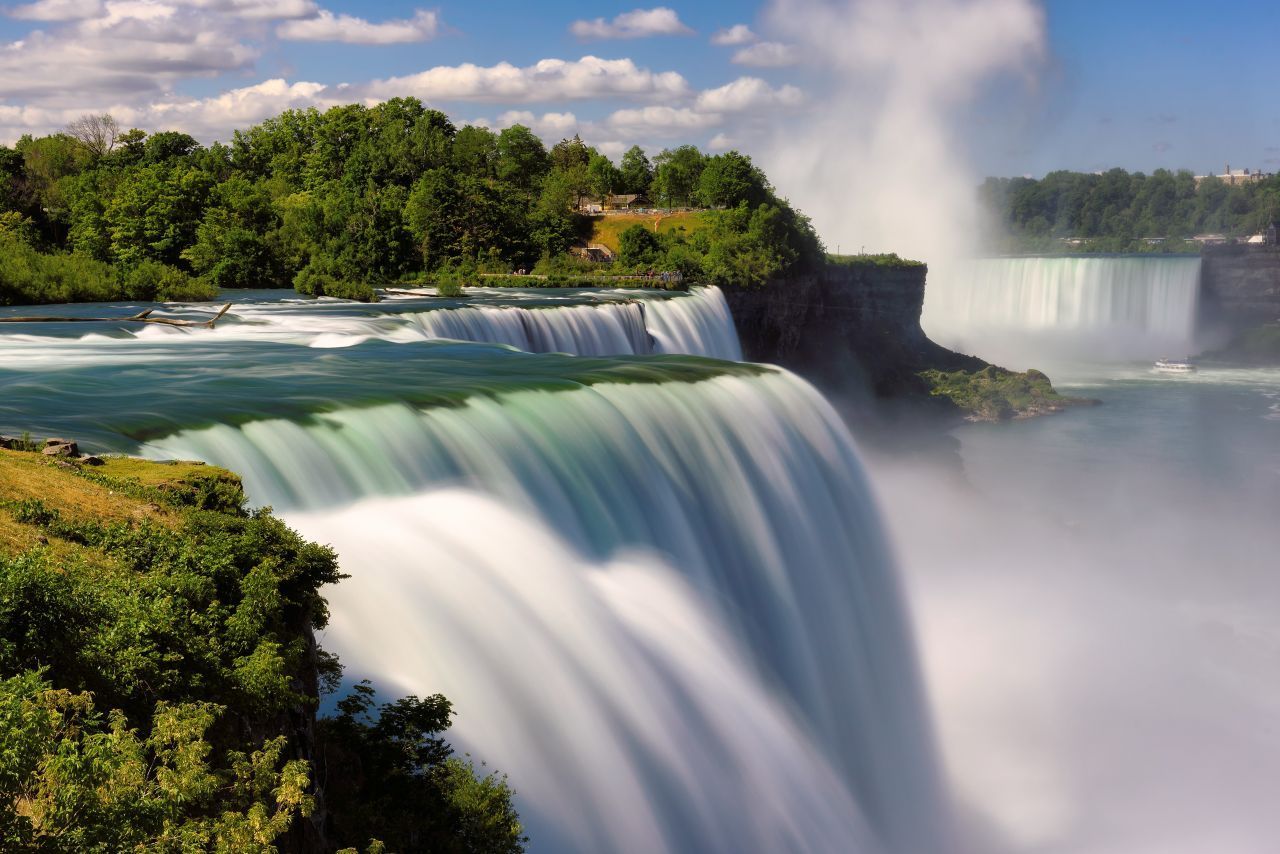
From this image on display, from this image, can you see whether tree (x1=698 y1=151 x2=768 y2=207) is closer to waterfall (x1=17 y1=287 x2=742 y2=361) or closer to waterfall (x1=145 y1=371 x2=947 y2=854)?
waterfall (x1=17 y1=287 x2=742 y2=361)

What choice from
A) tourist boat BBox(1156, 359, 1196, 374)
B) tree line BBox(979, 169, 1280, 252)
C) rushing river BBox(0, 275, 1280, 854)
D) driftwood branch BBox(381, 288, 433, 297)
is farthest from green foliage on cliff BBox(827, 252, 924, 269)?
tree line BBox(979, 169, 1280, 252)

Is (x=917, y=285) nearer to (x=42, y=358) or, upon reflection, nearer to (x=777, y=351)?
(x=777, y=351)

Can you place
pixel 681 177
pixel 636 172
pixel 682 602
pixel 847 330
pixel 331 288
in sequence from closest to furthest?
pixel 682 602, pixel 331 288, pixel 847 330, pixel 681 177, pixel 636 172

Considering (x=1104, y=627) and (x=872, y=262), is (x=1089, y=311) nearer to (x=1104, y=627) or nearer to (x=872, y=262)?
(x=872, y=262)

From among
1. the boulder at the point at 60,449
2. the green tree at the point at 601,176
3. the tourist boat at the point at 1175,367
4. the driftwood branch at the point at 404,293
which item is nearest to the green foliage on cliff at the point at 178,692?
the boulder at the point at 60,449

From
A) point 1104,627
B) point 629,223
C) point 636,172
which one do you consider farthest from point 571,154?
point 1104,627

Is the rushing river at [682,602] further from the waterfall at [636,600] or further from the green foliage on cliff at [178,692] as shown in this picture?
the green foliage on cliff at [178,692]
